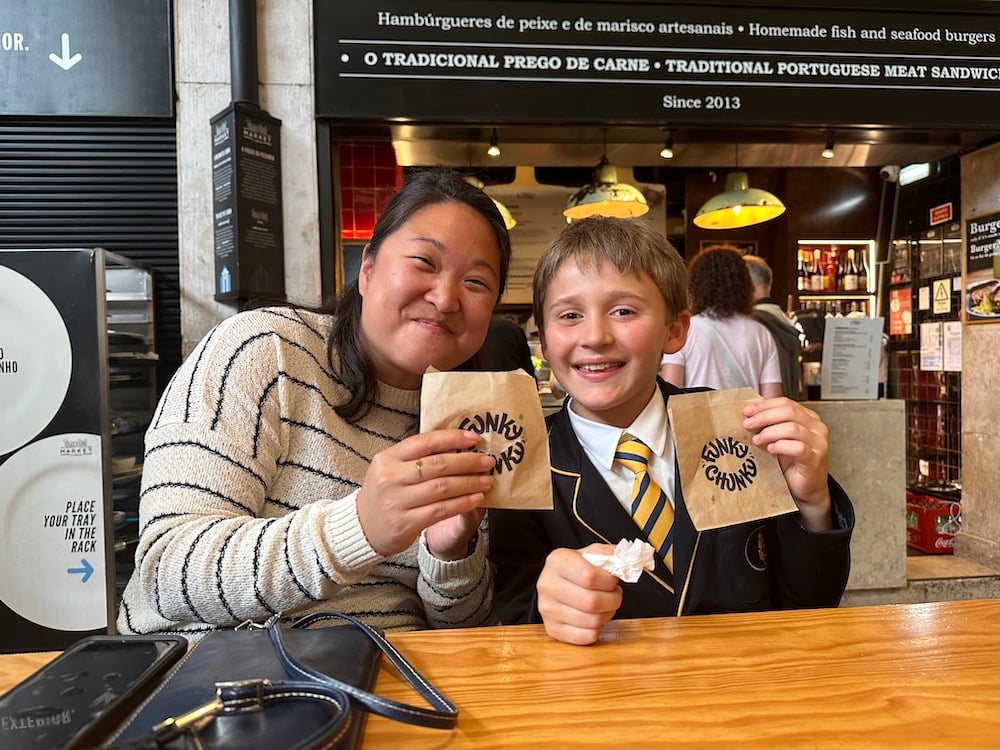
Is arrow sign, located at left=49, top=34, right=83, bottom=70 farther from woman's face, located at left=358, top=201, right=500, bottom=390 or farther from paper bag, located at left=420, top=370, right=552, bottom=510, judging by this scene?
paper bag, located at left=420, top=370, right=552, bottom=510

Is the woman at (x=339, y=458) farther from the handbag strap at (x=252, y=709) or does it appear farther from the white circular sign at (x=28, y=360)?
the white circular sign at (x=28, y=360)

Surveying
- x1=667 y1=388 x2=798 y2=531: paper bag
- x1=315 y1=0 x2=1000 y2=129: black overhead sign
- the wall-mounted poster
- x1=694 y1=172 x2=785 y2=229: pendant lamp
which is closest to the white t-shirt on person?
x1=315 y1=0 x2=1000 y2=129: black overhead sign

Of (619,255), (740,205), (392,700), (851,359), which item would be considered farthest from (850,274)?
(392,700)

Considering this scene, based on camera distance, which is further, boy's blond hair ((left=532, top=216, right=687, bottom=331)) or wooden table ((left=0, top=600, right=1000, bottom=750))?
boy's blond hair ((left=532, top=216, right=687, bottom=331))

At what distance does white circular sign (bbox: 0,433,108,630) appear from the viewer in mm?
2387


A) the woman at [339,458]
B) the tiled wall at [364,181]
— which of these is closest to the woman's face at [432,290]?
the woman at [339,458]

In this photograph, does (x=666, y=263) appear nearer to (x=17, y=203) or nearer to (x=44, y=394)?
(x=44, y=394)

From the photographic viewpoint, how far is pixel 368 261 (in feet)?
4.66

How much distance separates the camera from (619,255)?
135cm

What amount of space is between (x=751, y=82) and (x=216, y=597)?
3132mm

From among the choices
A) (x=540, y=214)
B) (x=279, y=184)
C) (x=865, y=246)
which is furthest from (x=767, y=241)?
(x=279, y=184)

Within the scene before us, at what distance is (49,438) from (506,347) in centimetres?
163

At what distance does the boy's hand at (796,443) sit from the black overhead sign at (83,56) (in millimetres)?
2781

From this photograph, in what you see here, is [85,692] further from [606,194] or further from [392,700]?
[606,194]
